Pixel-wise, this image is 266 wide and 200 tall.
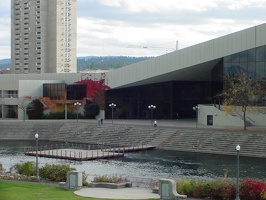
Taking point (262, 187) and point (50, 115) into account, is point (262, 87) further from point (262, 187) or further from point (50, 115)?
point (262, 187)

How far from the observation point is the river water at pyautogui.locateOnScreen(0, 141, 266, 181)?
42.4 m

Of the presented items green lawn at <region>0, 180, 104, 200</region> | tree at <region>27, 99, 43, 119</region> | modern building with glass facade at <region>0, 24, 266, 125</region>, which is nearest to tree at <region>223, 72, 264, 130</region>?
modern building with glass facade at <region>0, 24, 266, 125</region>

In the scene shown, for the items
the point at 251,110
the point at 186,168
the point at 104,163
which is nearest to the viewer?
the point at 186,168

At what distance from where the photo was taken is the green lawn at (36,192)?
26.0m

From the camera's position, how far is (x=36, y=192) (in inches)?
1109

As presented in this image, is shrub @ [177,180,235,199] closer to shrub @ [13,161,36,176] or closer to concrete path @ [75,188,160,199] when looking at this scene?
concrete path @ [75,188,160,199]

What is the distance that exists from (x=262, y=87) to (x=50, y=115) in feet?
101

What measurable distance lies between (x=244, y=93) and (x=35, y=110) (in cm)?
3203

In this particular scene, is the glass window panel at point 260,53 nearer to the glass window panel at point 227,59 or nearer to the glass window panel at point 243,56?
the glass window panel at point 243,56

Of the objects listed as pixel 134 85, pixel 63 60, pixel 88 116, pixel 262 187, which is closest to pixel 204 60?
pixel 134 85

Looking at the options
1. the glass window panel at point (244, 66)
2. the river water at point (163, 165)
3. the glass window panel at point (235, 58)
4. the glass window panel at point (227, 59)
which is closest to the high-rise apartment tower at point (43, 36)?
the glass window panel at point (227, 59)

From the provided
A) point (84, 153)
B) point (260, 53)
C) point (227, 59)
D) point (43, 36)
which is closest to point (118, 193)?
point (84, 153)

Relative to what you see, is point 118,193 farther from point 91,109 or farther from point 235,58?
point 91,109

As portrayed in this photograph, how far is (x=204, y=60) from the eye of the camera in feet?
230
